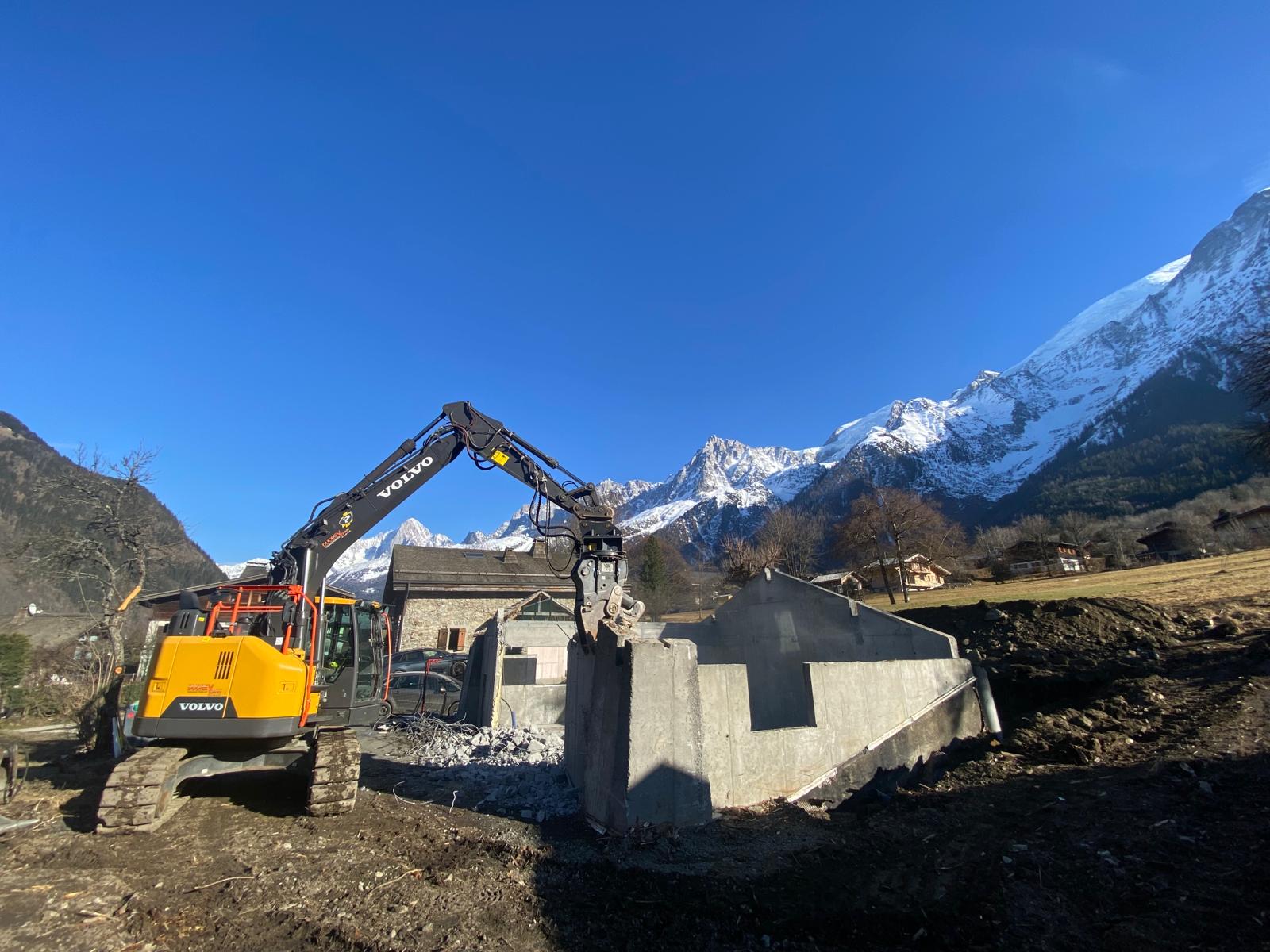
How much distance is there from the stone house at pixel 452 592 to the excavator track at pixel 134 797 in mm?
22465

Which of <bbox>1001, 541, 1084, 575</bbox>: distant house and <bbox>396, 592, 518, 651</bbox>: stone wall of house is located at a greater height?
<bbox>1001, 541, 1084, 575</bbox>: distant house

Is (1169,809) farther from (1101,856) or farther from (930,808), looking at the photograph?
(930,808)

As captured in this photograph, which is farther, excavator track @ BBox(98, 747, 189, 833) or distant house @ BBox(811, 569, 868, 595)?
distant house @ BBox(811, 569, 868, 595)

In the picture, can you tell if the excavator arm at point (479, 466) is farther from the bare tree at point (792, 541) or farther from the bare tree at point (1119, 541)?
the bare tree at point (1119, 541)

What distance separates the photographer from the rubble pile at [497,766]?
833 centimetres

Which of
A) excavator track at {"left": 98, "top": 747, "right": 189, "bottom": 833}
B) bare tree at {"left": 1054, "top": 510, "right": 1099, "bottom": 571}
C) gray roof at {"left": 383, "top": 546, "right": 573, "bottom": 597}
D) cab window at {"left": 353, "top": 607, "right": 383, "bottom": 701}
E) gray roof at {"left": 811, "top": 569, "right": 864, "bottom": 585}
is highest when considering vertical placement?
bare tree at {"left": 1054, "top": 510, "right": 1099, "bottom": 571}

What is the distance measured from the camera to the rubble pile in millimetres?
8328

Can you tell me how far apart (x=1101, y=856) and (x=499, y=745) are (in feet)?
32.3

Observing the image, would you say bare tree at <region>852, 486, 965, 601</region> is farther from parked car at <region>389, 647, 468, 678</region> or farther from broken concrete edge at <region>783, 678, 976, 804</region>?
broken concrete edge at <region>783, 678, 976, 804</region>

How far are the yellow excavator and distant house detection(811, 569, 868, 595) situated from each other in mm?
36187

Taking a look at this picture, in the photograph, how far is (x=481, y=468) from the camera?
36.3 feet

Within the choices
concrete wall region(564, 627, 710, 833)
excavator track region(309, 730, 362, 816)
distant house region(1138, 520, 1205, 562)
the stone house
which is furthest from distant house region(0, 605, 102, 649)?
distant house region(1138, 520, 1205, 562)

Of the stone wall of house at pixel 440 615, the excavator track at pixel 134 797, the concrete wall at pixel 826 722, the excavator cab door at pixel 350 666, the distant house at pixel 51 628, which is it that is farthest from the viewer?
the stone wall of house at pixel 440 615

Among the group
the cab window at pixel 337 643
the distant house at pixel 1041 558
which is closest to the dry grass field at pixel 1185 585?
the cab window at pixel 337 643
